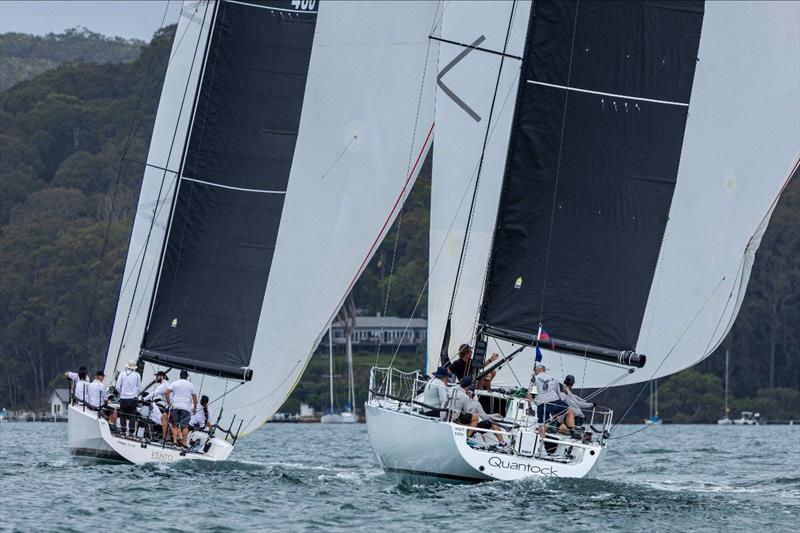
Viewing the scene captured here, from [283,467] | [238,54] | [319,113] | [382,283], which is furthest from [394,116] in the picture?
[382,283]

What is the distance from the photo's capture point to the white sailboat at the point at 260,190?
24984mm

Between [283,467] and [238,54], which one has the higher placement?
[238,54]

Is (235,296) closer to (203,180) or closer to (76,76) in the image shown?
(203,180)

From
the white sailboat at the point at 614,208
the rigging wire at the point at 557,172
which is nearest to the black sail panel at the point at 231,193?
the white sailboat at the point at 614,208

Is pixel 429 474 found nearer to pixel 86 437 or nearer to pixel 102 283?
pixel 86 437

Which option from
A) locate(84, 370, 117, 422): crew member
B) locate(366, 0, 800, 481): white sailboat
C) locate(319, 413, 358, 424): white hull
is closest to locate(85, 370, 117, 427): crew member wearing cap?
locate(84, 370, 117, 422): crew member

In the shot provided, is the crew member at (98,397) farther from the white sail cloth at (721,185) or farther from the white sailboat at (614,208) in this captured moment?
the white sail cloth at (721,185)

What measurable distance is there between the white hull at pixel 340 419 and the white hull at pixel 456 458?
197ft

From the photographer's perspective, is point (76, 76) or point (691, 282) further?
point (76, 76)

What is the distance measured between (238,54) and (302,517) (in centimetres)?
980

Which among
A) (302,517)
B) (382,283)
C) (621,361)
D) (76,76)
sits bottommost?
(302,517)

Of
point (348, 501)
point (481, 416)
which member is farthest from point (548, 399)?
point (348, 501)

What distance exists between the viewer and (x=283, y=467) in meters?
26.1

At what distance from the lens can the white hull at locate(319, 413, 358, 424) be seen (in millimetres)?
80981
